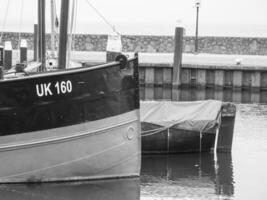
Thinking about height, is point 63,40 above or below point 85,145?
above

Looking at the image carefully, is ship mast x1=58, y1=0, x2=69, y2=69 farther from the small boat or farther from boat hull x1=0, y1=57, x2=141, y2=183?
the small boat

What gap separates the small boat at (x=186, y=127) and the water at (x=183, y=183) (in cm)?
24

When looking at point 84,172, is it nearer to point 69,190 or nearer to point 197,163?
point 69,190

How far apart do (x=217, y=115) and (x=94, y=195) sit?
4790 mm

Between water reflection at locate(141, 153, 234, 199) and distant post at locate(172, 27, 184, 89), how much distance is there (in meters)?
14.7

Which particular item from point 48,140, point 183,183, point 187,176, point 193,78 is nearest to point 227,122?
point 187,176

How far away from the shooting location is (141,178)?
13.7m

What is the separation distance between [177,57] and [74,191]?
1895 cm

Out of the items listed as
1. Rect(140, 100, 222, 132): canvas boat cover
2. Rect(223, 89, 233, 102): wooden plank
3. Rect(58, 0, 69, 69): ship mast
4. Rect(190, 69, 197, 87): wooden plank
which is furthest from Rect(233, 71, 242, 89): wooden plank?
Rect(58, 0, 69, 69): ship mast

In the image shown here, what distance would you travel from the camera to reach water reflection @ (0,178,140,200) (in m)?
12.0

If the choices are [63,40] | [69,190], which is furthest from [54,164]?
[63,40]

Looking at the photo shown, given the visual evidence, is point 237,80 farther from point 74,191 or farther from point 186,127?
point 74,191

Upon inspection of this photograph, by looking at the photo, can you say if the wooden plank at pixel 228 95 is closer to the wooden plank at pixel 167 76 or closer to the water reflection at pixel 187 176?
the wooden plank at pixel 167 76

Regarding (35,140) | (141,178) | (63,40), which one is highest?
(63,40)
